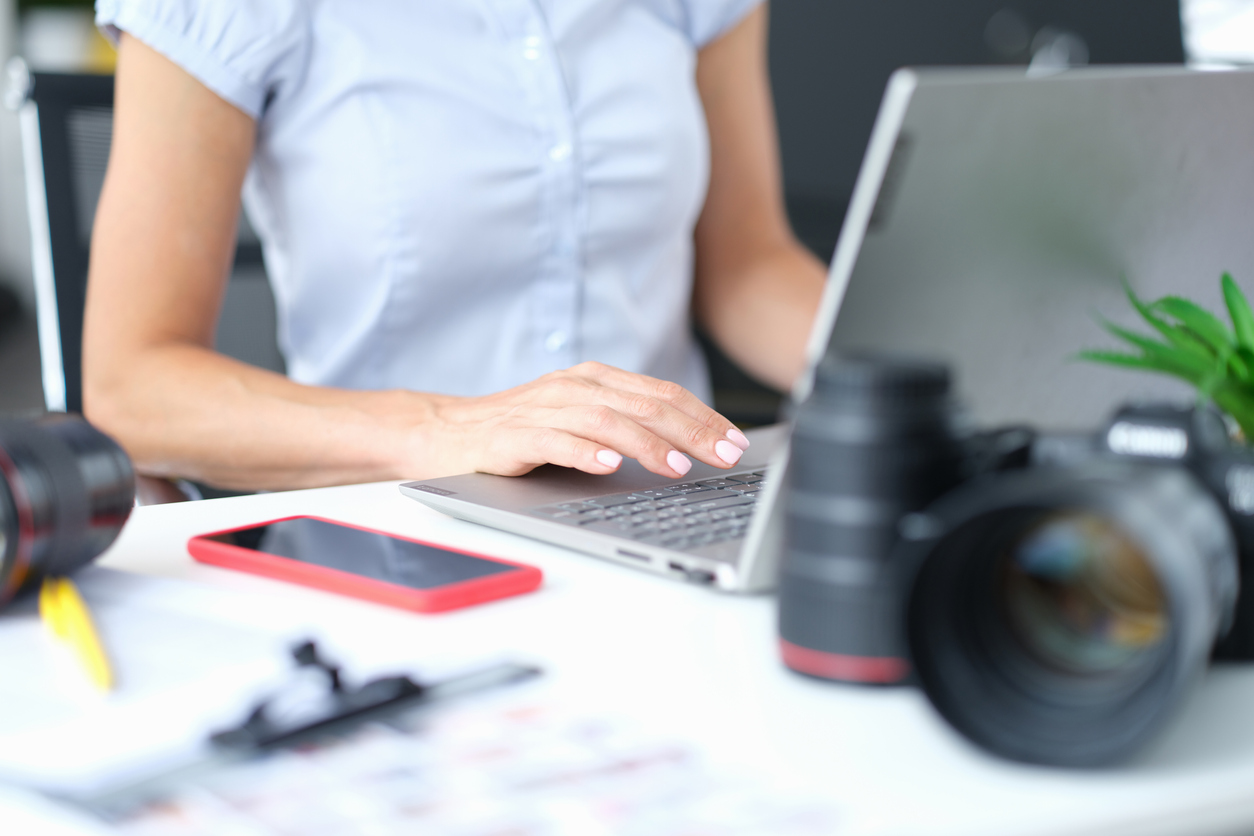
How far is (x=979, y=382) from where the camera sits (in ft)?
1.53

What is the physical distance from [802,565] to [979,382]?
135mm

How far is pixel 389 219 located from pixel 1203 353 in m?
0.72

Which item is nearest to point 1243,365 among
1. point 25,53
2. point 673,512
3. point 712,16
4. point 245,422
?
point 673,512

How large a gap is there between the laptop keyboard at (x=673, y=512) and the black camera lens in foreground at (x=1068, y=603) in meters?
A: 0.20

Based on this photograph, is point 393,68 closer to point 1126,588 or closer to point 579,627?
point 579,627

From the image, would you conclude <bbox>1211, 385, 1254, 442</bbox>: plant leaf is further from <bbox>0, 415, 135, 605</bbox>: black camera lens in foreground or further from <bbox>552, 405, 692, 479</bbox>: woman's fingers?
<bbox>0, 415, 135, 605</bbox>: black camera lens in foreground

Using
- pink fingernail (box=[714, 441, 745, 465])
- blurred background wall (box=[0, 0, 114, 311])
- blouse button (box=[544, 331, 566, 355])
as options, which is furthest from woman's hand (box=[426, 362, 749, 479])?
blurred background wall (box=[0, 0, 114, 311])

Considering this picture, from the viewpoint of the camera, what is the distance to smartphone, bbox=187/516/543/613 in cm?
49

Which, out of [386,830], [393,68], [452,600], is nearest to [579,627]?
[452,600]

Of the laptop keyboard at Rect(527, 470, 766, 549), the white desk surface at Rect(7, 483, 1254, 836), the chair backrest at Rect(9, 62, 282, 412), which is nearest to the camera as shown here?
the white desk surface at Rect(7, 483, 1254, 836)

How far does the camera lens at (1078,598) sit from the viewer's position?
0.35m

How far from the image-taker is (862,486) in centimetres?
37

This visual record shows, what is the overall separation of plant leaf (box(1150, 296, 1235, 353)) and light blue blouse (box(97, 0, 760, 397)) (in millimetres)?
668

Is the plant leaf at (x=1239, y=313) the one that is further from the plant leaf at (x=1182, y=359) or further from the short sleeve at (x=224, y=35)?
the short sleeve at (x=224, y=35)
